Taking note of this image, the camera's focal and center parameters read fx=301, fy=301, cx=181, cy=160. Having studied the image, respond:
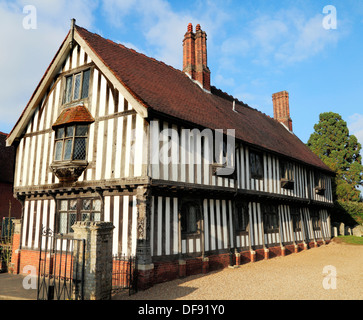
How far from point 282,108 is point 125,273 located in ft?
69.7

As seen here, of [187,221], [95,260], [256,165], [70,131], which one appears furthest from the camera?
[256,165]

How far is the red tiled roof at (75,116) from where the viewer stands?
452 inches

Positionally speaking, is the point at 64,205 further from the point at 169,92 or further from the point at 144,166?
the point at 169,92

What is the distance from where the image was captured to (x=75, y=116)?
11578mm

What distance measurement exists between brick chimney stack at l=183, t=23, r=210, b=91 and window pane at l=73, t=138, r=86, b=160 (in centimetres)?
841

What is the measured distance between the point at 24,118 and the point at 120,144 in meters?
6.20

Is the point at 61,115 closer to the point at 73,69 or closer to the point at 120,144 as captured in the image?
the point at 73,69

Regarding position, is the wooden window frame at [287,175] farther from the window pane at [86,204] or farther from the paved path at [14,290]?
the paved path at [14,290]

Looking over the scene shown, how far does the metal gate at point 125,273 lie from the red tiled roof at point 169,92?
488 centimetres

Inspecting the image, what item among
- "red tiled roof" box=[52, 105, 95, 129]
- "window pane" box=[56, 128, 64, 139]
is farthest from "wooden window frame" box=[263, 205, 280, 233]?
"window pane" box=[56, 128, 64, 139]

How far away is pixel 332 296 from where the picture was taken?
7.96 m

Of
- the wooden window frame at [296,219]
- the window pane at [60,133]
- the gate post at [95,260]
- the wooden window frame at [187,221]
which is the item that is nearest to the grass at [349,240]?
the wooden window frame at [296,219]

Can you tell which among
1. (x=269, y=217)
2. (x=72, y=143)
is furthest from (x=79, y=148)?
(x=269, y=217)
